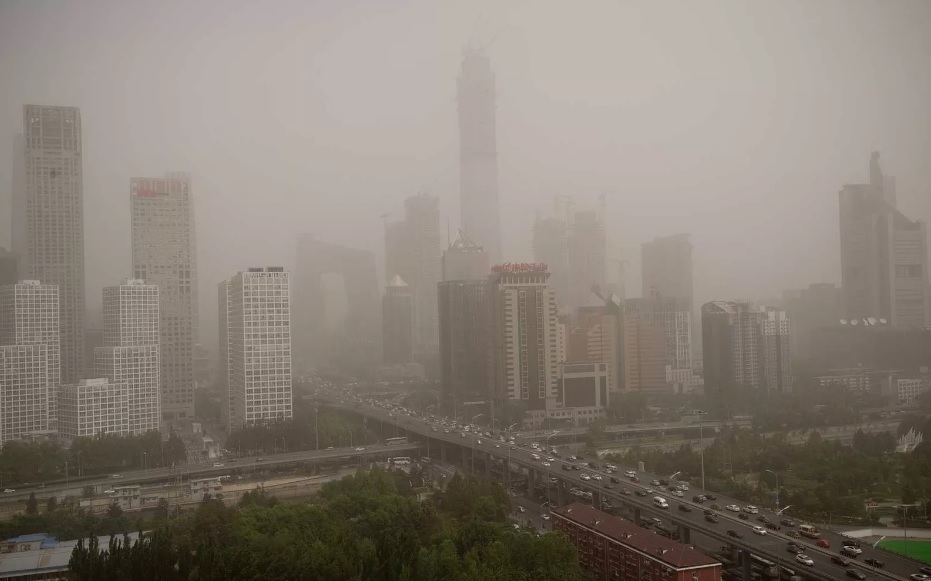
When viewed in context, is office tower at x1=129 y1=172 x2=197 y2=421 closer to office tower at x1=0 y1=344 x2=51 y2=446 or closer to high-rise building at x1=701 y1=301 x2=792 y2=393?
office tower at x1=0 y1=344 x2=51 y2=446

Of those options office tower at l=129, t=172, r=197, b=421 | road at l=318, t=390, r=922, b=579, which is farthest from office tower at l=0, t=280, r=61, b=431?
road at l=318, t=390, r=922, b=579

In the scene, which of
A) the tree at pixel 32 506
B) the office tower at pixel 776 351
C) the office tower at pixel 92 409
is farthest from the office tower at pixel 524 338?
the tree at pixel 32 506

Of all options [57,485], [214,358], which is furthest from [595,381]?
[57,485]

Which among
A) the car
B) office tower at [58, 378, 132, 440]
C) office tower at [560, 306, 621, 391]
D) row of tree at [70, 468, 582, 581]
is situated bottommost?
the car

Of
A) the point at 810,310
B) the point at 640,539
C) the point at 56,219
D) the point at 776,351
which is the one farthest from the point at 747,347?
the point at 56,219

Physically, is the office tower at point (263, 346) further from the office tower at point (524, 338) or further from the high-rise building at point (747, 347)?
the high-rise building at point (747, 347)

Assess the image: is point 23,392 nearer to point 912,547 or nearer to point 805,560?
point 805,560
